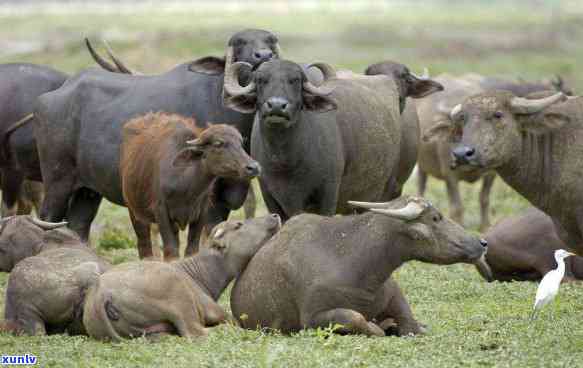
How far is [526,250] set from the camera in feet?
41.7

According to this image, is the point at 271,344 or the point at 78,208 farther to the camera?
the point at 78,208

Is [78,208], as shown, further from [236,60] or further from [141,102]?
[236,60]

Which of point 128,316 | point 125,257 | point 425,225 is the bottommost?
point 125,257

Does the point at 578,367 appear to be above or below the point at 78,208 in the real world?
above

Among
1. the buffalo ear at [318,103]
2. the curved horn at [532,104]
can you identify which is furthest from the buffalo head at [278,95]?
the curved horn at [532,104]

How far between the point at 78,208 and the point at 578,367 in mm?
6538

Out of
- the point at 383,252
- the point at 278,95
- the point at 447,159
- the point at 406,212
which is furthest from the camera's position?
the point at 447,159

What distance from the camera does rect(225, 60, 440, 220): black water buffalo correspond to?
35.6 feet

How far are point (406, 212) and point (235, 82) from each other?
9.85 ft

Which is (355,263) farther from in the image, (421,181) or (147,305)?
(421,181)

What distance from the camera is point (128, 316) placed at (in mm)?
8992

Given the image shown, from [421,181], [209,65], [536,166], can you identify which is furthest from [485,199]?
[536,166]

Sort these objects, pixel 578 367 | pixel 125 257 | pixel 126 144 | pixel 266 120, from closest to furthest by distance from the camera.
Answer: pixel 578 367 < pixel 266 120 < pixel 126 144 < pixel 125 257

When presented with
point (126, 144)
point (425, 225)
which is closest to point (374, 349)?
point (425, 225)
